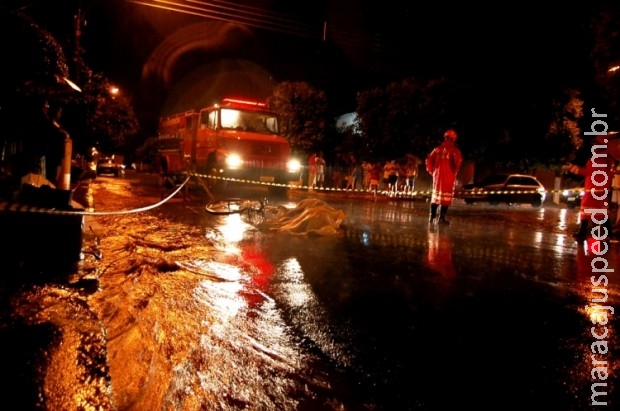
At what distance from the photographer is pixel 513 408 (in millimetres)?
2846

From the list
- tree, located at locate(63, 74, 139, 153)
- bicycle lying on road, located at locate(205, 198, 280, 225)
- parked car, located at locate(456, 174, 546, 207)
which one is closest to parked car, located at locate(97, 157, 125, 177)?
tree, located at locate(63, 74, 139, 153)

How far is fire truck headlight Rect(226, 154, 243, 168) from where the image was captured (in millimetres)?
15200

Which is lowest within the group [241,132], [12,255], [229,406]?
[229,406]

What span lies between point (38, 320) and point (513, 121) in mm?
23916

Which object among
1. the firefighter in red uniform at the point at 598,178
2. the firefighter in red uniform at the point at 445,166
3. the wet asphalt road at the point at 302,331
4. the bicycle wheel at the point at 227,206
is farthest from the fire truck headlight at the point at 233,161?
the firefighter in red uniform at the point at 598,178

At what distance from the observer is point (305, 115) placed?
24.8 metres

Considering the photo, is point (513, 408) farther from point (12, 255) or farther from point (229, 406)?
point (12, 255)

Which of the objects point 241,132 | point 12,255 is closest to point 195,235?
point 12,255

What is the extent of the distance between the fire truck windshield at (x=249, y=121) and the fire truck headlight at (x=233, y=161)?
1.04 m

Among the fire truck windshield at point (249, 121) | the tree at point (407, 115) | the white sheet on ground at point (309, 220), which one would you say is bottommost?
the white sheet on ground at point (309, 220)

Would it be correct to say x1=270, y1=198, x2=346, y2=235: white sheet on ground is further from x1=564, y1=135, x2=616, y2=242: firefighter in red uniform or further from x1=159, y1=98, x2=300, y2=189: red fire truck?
x1=159, y1=98, x2=300, y2=189: red fire truck

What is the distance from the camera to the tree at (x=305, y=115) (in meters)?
24.8

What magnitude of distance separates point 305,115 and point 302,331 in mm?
21769

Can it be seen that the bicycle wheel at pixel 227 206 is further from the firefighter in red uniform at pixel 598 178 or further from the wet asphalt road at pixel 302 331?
the firefighter in red uniform at pixel 598 178
